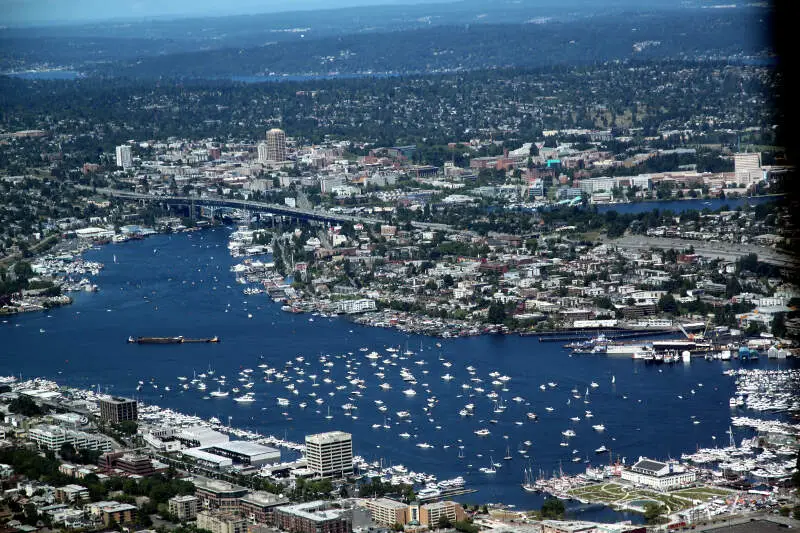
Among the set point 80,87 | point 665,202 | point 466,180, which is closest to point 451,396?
point 665,202

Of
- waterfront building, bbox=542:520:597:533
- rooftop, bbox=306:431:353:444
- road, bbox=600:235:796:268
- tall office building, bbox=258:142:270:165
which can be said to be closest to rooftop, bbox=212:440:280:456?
rooftop, bbox=306:431:353:444

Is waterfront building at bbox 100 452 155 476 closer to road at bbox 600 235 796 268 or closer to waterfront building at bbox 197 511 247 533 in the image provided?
waterfront building at bbox 197 511 247 533

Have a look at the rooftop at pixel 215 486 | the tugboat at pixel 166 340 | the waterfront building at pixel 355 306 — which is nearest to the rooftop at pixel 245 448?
the rooftop at pixel 215 486

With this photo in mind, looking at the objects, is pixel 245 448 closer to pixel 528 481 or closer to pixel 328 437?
pixel 328 437

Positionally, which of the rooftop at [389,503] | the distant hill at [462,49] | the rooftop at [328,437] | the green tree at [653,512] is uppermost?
the rooftop at [328,437]

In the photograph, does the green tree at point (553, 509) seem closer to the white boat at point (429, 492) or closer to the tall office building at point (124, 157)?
the white boat at point (429, 492)

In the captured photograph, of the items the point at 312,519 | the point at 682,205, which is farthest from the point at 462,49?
the point at 312,519

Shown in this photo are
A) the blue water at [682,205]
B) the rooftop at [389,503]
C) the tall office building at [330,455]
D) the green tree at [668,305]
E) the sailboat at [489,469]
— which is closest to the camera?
the rooftop at [389,503]
